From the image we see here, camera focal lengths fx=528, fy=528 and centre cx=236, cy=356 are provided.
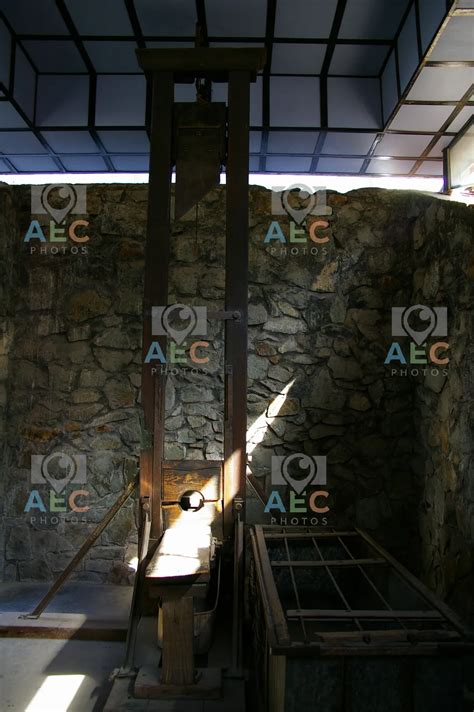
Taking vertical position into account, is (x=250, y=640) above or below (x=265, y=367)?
below

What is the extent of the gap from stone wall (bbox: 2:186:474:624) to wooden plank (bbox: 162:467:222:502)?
90cm

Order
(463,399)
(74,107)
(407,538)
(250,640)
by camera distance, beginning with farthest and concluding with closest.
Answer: (74,107) → (407,538) → (463,399) → (250,640)

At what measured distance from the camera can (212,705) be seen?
60.5 inches

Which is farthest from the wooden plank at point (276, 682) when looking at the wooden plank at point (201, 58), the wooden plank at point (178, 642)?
the wooden plank at point (201, 58)

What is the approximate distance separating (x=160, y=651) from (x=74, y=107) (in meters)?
3.39

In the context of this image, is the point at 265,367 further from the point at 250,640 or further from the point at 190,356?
the point at 250,640

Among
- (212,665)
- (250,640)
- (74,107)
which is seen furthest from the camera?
(74,107)

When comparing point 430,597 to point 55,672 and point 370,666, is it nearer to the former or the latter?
point 370,666

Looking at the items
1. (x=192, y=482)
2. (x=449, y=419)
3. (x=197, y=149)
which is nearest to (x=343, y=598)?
(x=192, y=482)

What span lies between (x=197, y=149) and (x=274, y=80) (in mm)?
1627

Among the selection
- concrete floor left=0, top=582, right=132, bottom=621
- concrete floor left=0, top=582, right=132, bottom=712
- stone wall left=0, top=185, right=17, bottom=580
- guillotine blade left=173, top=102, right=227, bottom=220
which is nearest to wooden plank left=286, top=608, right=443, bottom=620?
concrete floor left=0, top=582, right=132, bottom=712

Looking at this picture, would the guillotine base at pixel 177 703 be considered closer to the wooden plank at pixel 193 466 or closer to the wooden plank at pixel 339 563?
the wooden plank at pixel 339 563

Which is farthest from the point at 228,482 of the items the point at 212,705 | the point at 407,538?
the point at 407,538

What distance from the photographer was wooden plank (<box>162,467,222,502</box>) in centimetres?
207
